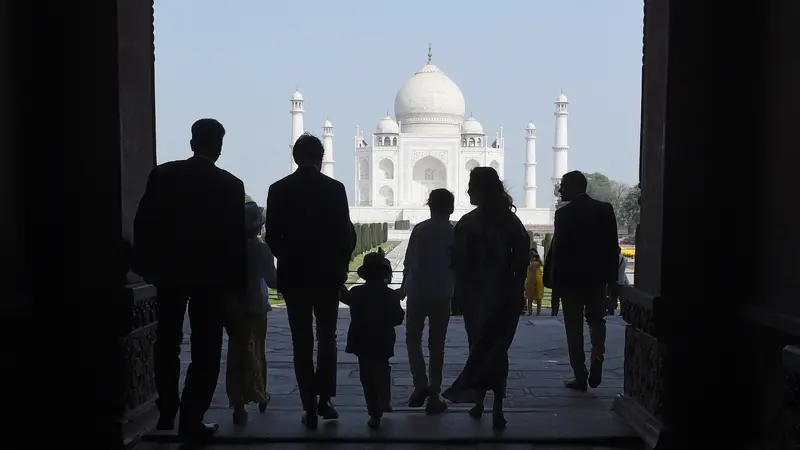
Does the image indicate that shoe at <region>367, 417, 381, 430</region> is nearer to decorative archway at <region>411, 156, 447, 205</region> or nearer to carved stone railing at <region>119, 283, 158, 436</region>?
carved stone railing at <region>119, 283, 158, 436</region>

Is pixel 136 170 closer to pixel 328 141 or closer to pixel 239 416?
pixel 239 416

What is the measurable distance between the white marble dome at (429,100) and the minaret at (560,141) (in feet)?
18.1

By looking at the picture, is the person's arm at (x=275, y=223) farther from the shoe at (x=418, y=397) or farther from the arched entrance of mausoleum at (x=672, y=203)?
the shoe at (x=418, y=397)

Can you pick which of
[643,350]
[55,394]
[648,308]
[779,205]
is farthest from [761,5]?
[55,394]

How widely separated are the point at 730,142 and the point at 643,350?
725 millimetres

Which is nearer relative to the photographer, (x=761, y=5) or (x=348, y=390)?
(x=761, y=5)

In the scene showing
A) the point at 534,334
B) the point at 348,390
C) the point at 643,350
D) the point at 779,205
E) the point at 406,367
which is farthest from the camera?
the point at 534,334

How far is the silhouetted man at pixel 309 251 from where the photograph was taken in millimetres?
2551

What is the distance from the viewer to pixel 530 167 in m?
42.8

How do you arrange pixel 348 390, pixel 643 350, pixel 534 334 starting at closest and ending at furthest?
pixel 643 350, pixel 348 390, pixel 534 334

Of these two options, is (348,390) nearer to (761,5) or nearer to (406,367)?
(406,367)

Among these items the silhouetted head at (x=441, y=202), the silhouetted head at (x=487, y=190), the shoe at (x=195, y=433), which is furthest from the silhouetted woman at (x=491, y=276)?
the shoe at (x=195, y=433)

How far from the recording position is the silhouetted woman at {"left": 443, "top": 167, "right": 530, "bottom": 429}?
2623 mm

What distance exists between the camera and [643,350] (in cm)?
254
